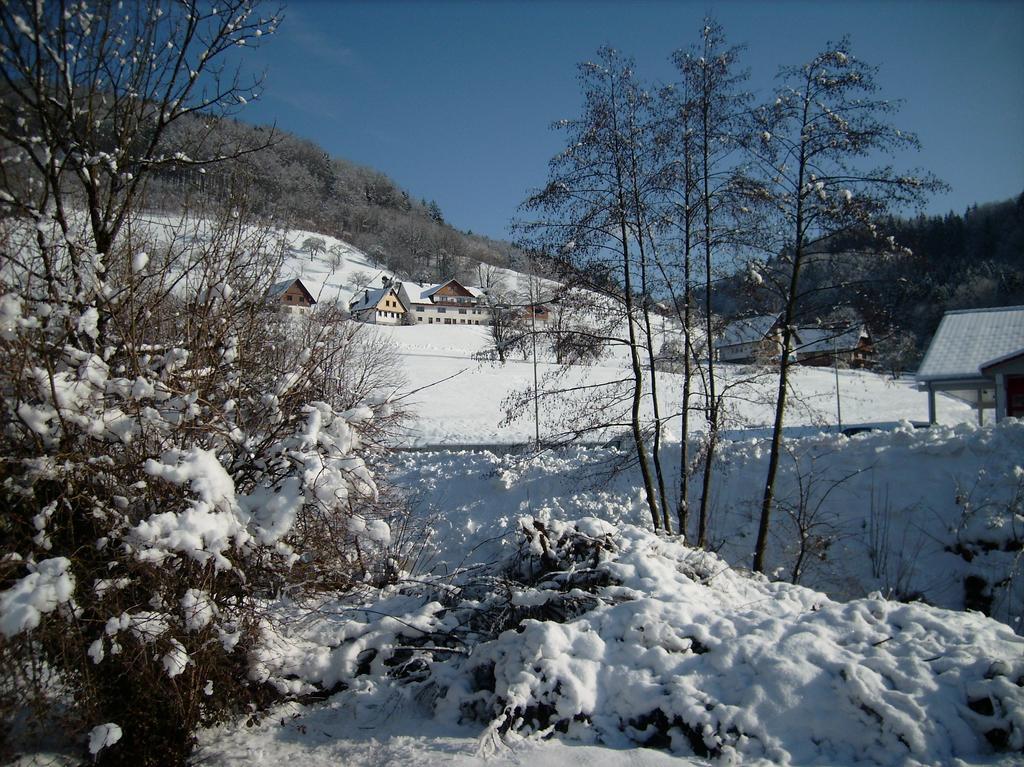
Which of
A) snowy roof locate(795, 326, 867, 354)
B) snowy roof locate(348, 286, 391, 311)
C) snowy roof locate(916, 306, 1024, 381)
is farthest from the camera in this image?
snowy roof locate(916, 306, 1024, 381)

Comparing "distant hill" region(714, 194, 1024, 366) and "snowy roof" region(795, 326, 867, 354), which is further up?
"distant hill" region(714, 194, 1024, 366)

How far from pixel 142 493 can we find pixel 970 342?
26812 millimetres

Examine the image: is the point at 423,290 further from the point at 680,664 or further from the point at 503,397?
the point at 680,664

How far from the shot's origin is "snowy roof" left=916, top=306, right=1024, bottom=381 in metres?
20.3

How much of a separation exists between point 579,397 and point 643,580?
221 inches

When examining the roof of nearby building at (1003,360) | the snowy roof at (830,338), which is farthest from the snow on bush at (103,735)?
the roof of nearby building at (1003,360)

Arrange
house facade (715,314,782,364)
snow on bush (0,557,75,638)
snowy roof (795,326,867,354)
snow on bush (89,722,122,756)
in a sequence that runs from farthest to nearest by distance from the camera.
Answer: house facade (715,314,782,364) < snowy roof (795,326,867,354) < snow on bush (89,722,122,756) < snow on bush (0,557,75,638)

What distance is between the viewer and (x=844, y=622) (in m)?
3.63

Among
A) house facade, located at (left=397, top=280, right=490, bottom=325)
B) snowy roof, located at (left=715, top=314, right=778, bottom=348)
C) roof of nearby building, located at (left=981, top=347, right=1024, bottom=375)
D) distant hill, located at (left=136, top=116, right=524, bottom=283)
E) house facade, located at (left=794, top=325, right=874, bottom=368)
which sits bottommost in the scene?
roof of nearby building, located at (left=981, top=347, right=1024, bottom=375)

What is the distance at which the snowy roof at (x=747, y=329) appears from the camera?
9.08m

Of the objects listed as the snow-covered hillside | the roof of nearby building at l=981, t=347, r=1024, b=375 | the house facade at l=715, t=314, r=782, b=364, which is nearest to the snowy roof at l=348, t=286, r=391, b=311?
the snow-covered hillside

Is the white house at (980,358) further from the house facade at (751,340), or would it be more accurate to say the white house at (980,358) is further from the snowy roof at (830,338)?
the house facade at (751,340)

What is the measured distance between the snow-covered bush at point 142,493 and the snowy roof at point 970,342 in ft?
76.0

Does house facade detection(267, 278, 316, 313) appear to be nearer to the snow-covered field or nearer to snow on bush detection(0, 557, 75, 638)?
the snow-covered field
